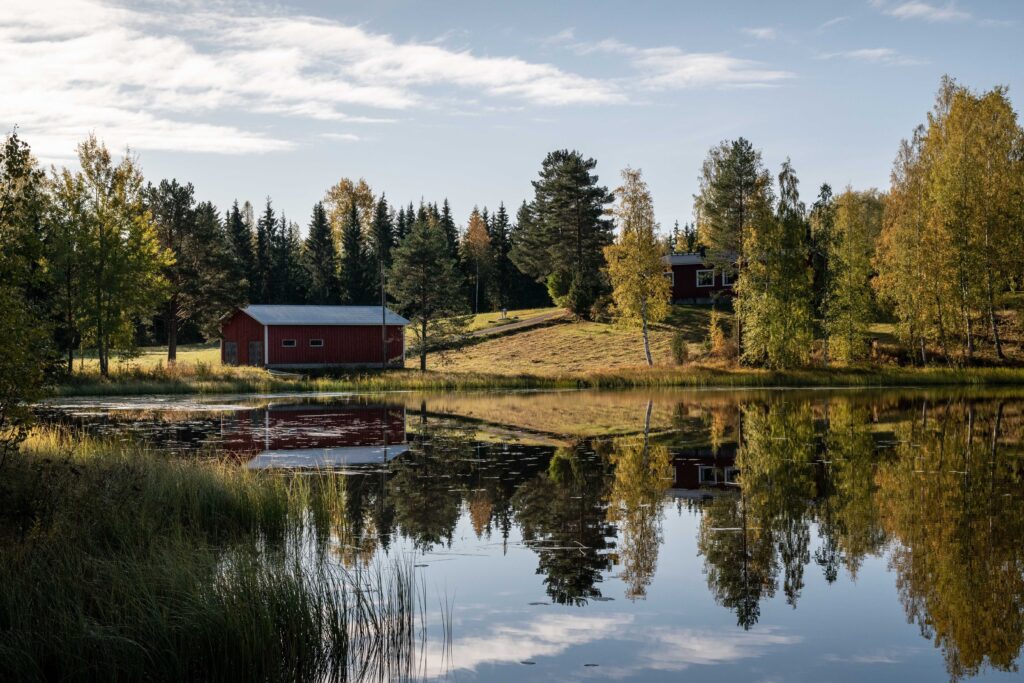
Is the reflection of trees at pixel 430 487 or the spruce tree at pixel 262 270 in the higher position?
the spruce tree at pixel 262 270

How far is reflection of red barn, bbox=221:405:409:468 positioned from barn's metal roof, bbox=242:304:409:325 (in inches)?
898

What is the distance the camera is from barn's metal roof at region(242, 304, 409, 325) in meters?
58.3

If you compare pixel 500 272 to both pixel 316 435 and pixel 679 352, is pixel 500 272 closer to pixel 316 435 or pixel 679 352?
pixel 679 352

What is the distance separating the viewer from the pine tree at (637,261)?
2272 inches

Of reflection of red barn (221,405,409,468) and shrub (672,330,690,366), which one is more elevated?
shrub (672,330,690,366)

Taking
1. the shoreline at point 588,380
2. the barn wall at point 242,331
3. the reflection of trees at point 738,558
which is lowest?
the reflection of trees at point 738,558

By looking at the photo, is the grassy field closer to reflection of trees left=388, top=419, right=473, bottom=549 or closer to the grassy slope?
the grassy slope

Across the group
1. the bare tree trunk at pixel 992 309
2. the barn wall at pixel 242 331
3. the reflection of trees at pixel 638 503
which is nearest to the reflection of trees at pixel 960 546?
the reflection of trees at pixel 638 503

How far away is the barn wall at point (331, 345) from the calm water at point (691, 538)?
3018cm

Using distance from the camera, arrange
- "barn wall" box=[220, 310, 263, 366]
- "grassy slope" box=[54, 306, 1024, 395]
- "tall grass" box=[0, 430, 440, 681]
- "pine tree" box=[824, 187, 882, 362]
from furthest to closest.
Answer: "barn wall" box=[220, 310, 263, 366]
"pine tree" box=[824, 187, 882, 362]
"grassy slope" box=[54, 306, 1024, 395]
"tall grass" box=[0, 430, 440, 681]

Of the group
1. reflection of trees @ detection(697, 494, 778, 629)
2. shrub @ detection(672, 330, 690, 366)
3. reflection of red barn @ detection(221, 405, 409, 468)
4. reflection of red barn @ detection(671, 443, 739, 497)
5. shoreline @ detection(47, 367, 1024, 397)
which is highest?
shrub @ detection(672, 330, 690, 366)

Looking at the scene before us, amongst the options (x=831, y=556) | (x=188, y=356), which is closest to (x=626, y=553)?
(x=831, y=556)

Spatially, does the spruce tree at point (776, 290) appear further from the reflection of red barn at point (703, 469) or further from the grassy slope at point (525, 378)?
the reflection of red barn at point (703, 469)

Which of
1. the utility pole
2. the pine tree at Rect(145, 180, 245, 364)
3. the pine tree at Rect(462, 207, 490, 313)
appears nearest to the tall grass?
the utility pole
